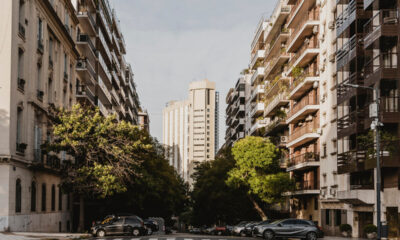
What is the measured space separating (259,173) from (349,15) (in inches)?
933

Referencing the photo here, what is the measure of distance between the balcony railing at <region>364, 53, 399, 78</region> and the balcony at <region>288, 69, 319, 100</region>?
57.2ft

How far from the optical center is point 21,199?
36.3 metres

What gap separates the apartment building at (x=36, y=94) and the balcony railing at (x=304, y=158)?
22.1m

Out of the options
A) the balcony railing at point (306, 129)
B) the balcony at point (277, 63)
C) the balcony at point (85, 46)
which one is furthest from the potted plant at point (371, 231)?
the balcony at point (277, 63)

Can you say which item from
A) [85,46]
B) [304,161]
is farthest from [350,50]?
[85,46]

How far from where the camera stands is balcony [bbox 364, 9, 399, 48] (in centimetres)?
3578

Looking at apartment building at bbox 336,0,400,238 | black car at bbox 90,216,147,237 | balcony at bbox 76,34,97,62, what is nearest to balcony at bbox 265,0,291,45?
apartment building at bbox 336,0,400,238

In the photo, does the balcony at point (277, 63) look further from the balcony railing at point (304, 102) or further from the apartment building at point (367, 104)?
the apartment building at point (367, 104)

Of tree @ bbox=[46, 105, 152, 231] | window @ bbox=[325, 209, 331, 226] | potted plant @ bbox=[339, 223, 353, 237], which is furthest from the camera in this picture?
window @ bbox=[325, 209, 331, 226]

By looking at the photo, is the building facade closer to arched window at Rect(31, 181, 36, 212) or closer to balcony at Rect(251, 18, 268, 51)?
balcony at Rect(251, 18, 268, 51)

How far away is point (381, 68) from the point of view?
3603 cm

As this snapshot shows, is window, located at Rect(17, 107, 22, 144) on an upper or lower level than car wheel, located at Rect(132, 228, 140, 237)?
upper

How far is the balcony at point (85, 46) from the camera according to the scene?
56.3 meters

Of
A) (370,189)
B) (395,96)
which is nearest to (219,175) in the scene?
(370,189)
